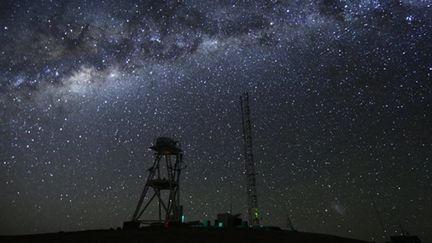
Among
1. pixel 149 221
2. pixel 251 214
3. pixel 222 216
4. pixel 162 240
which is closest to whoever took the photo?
pixel 162 240

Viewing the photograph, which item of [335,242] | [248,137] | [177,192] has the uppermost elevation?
[248,137]

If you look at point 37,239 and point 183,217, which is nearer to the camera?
point 37,239

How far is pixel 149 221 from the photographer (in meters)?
49.0

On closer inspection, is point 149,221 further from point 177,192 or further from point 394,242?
point 394,242

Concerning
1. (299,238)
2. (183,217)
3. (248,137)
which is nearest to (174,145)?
(183,217)

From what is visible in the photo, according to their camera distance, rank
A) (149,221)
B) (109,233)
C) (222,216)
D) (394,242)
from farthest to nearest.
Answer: (149,221) → (222,216) → (394,242) → (109,233)

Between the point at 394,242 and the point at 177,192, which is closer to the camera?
the point at 394,242

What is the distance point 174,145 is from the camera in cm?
5119

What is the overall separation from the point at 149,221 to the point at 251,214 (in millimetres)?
19614

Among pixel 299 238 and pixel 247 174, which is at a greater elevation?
pixel 247 174

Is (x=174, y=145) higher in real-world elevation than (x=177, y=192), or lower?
higher

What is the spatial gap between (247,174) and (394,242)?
91.8ft

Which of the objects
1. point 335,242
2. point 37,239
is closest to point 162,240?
point 37,239

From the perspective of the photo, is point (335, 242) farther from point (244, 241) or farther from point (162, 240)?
point (162, 240)
